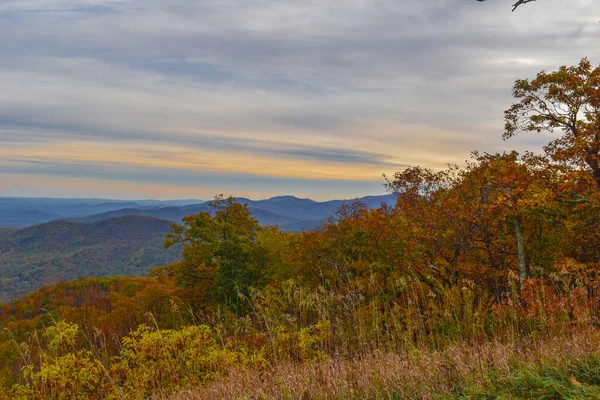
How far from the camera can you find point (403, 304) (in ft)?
40.6

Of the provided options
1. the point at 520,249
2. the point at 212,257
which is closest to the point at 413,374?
the point at 520,249

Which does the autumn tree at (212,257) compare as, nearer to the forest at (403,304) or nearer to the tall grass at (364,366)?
the forest at (403,304)

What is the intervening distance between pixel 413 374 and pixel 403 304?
8.00 m

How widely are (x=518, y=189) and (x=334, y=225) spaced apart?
15.2 meters

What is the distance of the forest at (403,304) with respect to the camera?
4871mm

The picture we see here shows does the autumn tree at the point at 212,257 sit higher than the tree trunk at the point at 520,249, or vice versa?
the tree trunk at the point at 520,249

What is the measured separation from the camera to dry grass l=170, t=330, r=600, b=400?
4.49 meters

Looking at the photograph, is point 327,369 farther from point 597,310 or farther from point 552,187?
point 552,187

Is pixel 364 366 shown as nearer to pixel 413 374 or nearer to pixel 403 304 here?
pixel 413 374

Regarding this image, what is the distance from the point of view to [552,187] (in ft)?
50.5

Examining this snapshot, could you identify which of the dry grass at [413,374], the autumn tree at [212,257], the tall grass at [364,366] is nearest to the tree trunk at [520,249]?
the tall grass at [364,366]

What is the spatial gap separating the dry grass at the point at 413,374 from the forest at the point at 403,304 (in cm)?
3

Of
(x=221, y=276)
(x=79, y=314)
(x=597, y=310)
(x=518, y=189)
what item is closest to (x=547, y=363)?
(x=597, y=310)

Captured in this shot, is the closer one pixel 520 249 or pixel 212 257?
pixel 520 249
